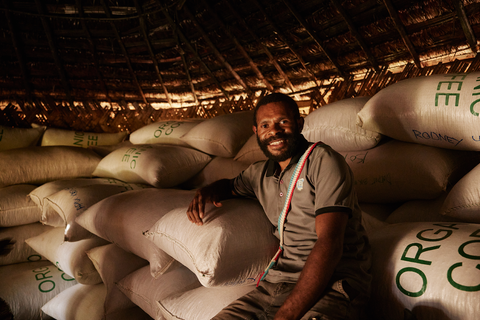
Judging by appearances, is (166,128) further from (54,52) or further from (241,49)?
(54,52)

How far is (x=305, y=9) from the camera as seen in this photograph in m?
3.28

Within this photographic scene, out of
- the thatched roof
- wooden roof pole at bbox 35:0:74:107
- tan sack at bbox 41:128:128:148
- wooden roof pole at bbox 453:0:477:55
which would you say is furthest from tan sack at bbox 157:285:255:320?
wooden roof pole at bbox 35:0:74:107

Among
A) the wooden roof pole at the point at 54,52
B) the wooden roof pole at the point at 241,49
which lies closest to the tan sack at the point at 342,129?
the wooden roof pole at the point at 241,49

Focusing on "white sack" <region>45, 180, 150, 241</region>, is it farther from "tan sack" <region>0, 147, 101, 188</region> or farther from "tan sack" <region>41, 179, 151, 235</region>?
"tan sack" <region>0, 147, 101, 188</region>

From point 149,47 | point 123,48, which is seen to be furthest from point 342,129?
point 123,48

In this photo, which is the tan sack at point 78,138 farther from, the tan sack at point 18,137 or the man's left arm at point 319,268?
the man's left arm at point 319,268

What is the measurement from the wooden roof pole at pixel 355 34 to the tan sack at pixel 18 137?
9.89 ft

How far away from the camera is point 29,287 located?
6.67ft

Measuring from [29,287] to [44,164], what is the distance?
911 mm

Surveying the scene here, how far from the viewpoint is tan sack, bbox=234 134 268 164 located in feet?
7.01

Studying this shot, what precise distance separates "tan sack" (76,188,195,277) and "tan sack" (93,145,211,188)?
351 millimetres

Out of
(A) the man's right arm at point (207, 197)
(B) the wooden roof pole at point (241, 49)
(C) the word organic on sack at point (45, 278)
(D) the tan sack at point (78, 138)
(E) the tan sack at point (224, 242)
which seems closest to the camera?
(E) the tan sack at point (224, 242)

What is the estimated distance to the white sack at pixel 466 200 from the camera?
1174 mm

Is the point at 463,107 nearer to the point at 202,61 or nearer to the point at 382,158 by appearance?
the point at 382,158
